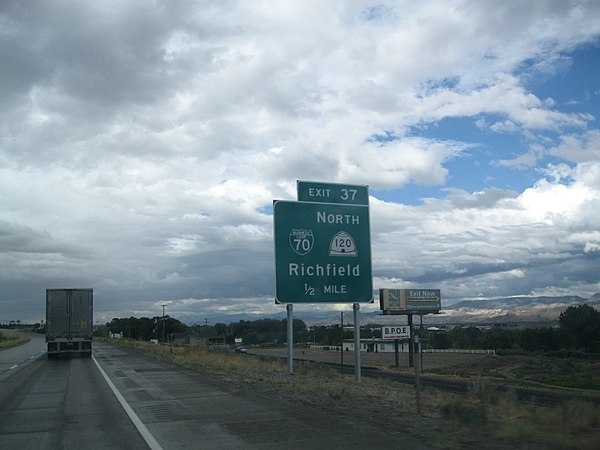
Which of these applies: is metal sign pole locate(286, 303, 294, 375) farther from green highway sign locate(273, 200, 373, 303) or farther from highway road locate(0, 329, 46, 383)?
highway road locate(0, 329, 46, 383)

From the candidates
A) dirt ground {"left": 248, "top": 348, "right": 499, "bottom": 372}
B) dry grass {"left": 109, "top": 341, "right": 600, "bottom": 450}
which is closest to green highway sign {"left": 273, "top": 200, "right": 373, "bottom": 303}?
dry grass {"left": 109, "top": 341, "right": 600, "bottom": 450}

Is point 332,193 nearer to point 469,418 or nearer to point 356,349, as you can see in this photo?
point 356,349

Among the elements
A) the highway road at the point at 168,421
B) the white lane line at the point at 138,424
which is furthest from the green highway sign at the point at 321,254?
A: the white lane line at the point at 138,424

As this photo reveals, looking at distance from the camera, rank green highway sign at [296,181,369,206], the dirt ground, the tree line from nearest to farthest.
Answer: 1. green highway sign at [296,181,369,206]
2. the dirt ground
3. the tree line

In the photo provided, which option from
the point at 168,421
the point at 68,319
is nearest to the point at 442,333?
the point at 68,319

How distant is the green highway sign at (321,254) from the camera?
19734 millimetres

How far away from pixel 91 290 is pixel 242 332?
12011cm

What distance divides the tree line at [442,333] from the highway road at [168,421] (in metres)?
31.0

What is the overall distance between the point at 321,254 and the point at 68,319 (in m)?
25.2

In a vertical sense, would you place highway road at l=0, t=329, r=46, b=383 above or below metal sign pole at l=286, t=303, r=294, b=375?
below

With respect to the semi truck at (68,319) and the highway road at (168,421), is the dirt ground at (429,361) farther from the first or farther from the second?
the highway road at (168,421)

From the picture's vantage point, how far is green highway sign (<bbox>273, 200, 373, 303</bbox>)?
19.7 meters

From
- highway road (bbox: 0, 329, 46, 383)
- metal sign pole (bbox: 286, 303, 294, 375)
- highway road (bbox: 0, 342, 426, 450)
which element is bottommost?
highway road (bbox: 0, 329, 46, 383)

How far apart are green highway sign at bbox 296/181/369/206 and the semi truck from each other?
81.3ft
